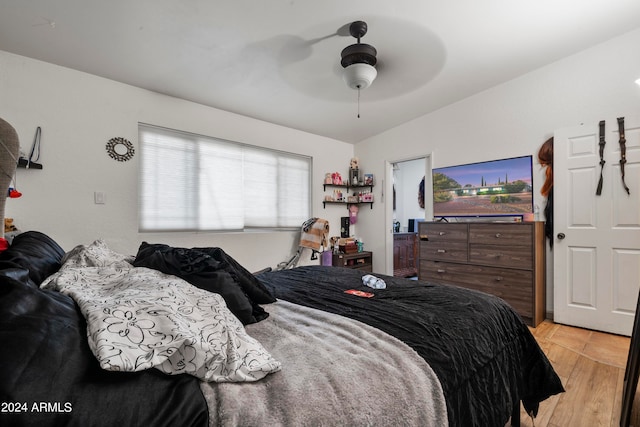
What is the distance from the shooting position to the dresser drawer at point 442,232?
3.29 m

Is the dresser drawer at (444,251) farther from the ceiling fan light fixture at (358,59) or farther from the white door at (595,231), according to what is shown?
the ceiling fan light fixture at (358,59)

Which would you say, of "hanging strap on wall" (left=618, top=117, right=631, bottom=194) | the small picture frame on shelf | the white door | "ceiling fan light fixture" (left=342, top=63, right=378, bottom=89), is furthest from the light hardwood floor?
the small picture frame on shelf

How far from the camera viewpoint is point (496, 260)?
120 inches

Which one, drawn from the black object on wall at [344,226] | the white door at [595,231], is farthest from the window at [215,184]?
the white door at [595,231]

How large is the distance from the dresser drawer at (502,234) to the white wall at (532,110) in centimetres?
52

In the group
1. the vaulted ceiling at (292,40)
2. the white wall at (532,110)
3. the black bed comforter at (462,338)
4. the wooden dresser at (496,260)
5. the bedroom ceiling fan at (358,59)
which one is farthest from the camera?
the wooden dresser at (496,260)

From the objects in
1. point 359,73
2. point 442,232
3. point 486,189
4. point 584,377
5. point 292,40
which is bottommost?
point 584,377

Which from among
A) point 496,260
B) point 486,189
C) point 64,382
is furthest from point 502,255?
point 64,382

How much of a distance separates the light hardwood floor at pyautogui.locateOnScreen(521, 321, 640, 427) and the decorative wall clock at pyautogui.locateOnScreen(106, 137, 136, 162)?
361 cm

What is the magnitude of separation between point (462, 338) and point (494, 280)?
2.38m

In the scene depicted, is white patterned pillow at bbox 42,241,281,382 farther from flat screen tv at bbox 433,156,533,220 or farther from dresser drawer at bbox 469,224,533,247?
flat screen tv at bbox 433,156,533,220

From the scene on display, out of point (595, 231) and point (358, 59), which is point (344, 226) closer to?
point (358, 59)

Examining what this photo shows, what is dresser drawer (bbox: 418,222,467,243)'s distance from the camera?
3291mm

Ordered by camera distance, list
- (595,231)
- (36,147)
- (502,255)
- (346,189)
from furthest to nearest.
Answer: (346,189), (502,255), (595,231), (36,147)
